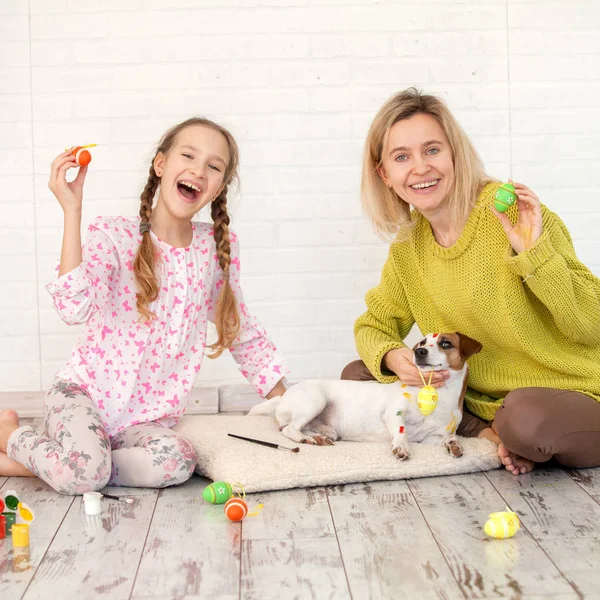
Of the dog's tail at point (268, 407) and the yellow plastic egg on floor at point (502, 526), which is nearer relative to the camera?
the yellow plastic egg on floor at point (502, 526)

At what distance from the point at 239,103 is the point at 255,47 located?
0.23 metres

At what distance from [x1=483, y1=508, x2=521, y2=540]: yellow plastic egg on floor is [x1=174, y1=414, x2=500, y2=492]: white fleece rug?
0.50 metres

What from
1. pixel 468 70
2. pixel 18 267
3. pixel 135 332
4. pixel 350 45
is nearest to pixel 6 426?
pixel 135 332

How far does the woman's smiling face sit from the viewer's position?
8.22ft

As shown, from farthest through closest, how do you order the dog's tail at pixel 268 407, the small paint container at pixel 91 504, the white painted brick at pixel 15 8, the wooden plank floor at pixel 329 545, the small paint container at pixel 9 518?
the white painted brick at pixel 15 8
the dog's tail at pixel 268 407
the small paint container at pixel 91 504
the small paint container at pixel 9 518
the wooden plank floor at pixel 329 545

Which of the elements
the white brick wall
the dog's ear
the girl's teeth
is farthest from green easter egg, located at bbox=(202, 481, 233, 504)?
the white brick wall

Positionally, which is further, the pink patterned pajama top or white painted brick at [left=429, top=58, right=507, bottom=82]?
white painted brick at [left=429, top=58, right=507, bottom=82]

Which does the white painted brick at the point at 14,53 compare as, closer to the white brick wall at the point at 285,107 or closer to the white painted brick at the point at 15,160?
the white brick wall at the point at 285,107

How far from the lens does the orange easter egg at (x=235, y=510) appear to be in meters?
1.98

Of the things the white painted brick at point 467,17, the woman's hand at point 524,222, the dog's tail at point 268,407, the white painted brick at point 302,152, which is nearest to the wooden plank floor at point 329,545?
the dog's tail at point 268,407

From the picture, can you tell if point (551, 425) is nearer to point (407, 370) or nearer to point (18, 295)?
point (407, 370)

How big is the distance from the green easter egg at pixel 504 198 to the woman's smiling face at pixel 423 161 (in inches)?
11.2

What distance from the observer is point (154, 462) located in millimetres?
2287

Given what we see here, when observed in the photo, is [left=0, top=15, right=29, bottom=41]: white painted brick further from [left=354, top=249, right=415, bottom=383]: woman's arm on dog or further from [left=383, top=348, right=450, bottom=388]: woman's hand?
[left=383, top=348, right=450, bottom=388]: woman's hand
